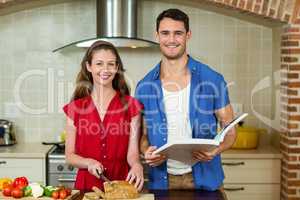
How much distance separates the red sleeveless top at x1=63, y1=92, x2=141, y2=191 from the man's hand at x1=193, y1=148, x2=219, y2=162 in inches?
14.9

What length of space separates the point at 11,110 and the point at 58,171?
941mm

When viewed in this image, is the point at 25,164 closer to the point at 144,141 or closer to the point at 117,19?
the point at 117,19

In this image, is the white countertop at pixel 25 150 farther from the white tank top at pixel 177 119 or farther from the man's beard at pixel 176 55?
the man's beard at pixel 176 55

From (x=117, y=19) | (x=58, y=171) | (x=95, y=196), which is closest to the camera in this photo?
(x=95, y=196)

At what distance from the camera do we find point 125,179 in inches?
107

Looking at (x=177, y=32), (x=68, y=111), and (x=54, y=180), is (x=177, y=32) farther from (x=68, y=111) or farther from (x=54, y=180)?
(x=54, y=180)

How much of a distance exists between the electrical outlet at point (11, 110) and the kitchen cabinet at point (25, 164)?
63 centimetres

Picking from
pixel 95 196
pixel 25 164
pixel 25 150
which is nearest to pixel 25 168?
pixel 25 164

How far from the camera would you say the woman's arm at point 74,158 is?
255cm

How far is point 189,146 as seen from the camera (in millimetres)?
2375

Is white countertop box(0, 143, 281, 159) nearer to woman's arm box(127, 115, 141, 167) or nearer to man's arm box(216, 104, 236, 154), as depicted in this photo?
man's arm box(216, 104, 236, 154)

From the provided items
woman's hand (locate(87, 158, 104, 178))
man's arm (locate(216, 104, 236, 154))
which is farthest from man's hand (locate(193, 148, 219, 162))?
woman's hand (locate(87, 158, 104, 178))

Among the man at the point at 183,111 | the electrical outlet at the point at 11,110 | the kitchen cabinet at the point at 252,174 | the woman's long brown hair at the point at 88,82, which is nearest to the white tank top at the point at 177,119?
the man at the point at 183,111

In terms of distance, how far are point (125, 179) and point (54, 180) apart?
1569 millimetres
